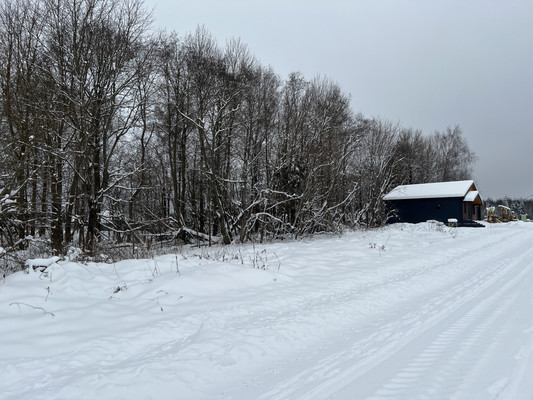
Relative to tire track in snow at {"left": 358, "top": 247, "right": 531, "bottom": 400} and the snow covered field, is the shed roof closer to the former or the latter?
the snow covered field

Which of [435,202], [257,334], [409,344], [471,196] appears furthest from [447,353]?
[471,196]

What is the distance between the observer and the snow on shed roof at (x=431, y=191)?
3484 centimetres

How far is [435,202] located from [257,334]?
35.7 metres

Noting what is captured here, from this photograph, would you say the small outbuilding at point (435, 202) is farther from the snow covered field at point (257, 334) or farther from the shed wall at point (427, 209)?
→ the snow covered field at point (257, 334)

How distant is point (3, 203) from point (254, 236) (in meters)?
14.0

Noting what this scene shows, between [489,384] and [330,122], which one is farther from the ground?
[330,122]

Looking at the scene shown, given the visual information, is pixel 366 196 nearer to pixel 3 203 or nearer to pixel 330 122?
pixel 330 122

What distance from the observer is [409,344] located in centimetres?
436

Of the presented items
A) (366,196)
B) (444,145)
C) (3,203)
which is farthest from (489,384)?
(444,145)

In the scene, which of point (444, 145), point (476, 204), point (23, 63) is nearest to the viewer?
point (23, 63)

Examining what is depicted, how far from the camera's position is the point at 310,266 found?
31.0 feet

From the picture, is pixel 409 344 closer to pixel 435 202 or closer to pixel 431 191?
pixel 435 202

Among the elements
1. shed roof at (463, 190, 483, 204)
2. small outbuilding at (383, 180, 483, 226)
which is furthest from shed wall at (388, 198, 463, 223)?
shed roof at (463, 190, 483, 204)

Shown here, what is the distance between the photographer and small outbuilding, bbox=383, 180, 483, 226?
3453 cm
